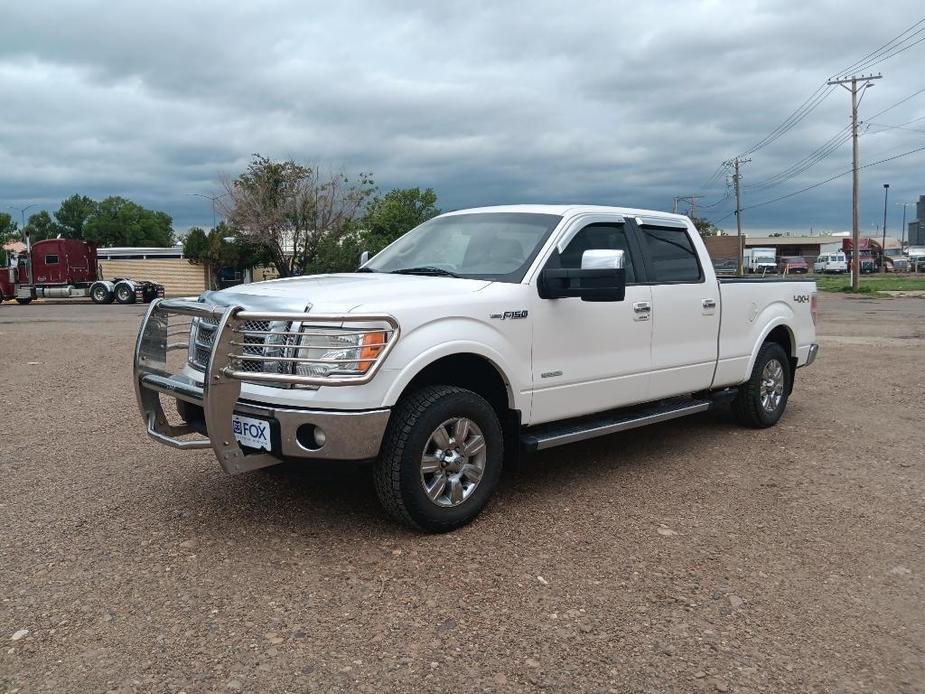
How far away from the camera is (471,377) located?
4758 millimetres

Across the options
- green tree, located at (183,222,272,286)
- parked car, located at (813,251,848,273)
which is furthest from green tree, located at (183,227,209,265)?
parked car, located at (813,251,848,273)

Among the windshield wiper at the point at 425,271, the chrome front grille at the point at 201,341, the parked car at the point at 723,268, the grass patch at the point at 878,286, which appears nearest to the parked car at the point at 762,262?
the grass patch at the point at 878,286

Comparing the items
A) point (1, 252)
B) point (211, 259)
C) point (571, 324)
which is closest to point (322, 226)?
point (211, 259)

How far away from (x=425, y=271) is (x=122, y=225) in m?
101

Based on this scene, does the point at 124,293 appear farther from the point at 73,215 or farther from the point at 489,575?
the point at 73,215

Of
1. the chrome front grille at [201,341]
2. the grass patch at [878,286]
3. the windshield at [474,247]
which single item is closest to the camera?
the chrome front grille at [201,341]

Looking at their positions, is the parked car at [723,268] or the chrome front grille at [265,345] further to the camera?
the parked car at [723,268]

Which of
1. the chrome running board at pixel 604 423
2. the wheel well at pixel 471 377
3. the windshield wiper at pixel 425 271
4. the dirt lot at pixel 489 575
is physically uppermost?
the windshield wiper at pixel 425 271

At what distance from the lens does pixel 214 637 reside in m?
→ 3.26

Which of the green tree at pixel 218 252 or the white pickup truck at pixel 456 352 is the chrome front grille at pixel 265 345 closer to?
the white pickup truck at pixel 456 352

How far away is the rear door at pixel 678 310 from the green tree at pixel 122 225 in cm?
9871

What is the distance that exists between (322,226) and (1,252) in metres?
55.8

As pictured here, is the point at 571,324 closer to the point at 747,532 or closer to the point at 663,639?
the point at 747,532

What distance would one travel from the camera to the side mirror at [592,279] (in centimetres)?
457
